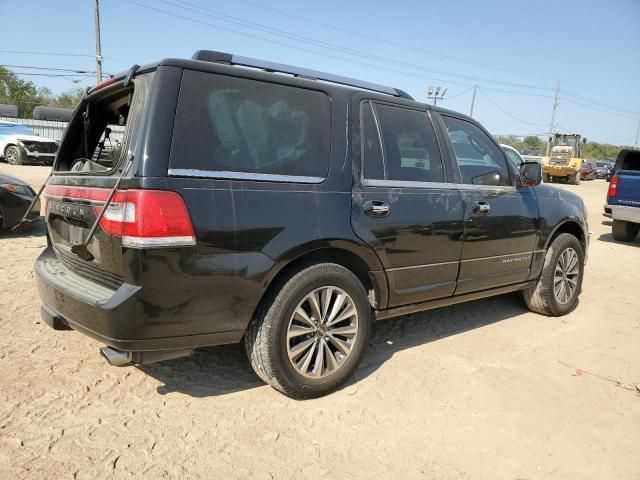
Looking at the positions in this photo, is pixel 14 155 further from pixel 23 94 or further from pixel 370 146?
pixel 23 94

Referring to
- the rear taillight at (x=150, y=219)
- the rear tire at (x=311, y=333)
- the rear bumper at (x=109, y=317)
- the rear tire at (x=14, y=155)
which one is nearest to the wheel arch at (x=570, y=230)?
the rear tire at (x=311, y=333)

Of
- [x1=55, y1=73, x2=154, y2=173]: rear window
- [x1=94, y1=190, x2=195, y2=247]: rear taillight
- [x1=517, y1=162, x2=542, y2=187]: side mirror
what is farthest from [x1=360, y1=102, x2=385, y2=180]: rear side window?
[x1=517, y1=162, x2=542, y2=187]: side mirror

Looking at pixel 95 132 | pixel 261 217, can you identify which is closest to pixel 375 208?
pixel 261 217

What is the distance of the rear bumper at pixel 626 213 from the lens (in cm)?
925

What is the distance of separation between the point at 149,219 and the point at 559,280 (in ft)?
13.6

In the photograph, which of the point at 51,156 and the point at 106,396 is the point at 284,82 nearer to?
the point at 106,396

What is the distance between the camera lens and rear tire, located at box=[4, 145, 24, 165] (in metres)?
18.7

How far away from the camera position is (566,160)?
30.7 metres

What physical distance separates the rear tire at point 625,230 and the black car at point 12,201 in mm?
10776

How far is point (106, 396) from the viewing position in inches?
115

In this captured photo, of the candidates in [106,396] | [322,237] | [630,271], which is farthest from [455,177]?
[630,271]

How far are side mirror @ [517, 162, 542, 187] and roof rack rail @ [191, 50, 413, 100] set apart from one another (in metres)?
1.32

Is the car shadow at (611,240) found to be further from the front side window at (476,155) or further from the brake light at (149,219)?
the brake light at (149,219)

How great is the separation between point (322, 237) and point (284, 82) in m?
0.96
